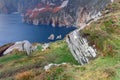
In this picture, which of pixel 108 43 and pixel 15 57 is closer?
pixel 108 43

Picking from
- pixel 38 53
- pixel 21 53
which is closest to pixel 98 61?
pixel 38 53

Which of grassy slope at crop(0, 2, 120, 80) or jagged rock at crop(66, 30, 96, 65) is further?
jagged rock at crop(66, 30, 96, 65)

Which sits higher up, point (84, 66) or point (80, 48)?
point (80, 48)

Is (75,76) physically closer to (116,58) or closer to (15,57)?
(116,58)

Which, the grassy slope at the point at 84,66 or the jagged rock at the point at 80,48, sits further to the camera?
the jagged rock at the point at 80,48
